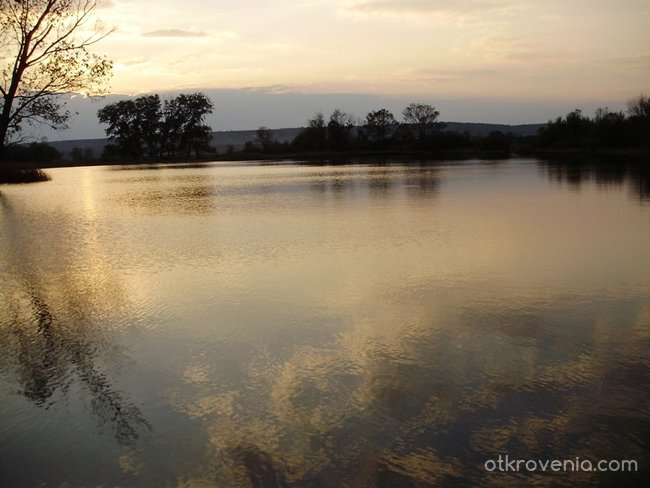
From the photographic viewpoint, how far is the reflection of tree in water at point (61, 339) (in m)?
4.93

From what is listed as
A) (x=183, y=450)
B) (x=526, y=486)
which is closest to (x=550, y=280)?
(x=526, y=486)

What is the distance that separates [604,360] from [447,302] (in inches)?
95.4

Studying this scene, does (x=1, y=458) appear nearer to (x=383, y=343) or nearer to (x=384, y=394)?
(x=384, y=394)

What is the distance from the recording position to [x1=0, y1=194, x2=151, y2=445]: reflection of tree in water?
194 inches

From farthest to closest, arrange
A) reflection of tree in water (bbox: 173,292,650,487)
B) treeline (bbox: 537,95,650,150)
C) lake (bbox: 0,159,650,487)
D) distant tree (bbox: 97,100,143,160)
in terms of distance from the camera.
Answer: distant tree (bbox: 97,100,143,160) → treeline (bbox: 537,95,650,150) → lake (bbox: 0,159,650,487) → reflection of tree in water (bbox: 173,292,650,487)

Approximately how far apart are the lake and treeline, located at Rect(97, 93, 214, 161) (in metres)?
83.6

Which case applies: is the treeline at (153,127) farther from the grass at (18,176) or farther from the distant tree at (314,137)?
the grass at (18,176)

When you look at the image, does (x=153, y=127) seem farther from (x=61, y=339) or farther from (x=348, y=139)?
(x=61, y=339)

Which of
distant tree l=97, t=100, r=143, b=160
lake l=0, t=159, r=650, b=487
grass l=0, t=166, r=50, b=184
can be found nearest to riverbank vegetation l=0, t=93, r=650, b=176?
distant tree l=97, t=100, r=143, b=160

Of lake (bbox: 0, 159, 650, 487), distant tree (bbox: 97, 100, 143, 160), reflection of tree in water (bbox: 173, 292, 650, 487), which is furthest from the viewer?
distant tree (bbox: 97, 100, 143, 160)

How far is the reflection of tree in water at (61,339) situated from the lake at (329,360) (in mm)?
31

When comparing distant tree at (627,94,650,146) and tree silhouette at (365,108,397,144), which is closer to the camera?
distant tree at (627,94,650,146)

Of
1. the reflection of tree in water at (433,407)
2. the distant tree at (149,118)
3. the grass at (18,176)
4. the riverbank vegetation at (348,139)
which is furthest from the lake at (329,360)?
the distant tree at (149,118)

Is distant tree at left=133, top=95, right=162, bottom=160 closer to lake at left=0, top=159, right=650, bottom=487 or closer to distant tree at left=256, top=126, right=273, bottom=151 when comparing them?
distant tree at left=256, top=126, right=273, bottom=151
